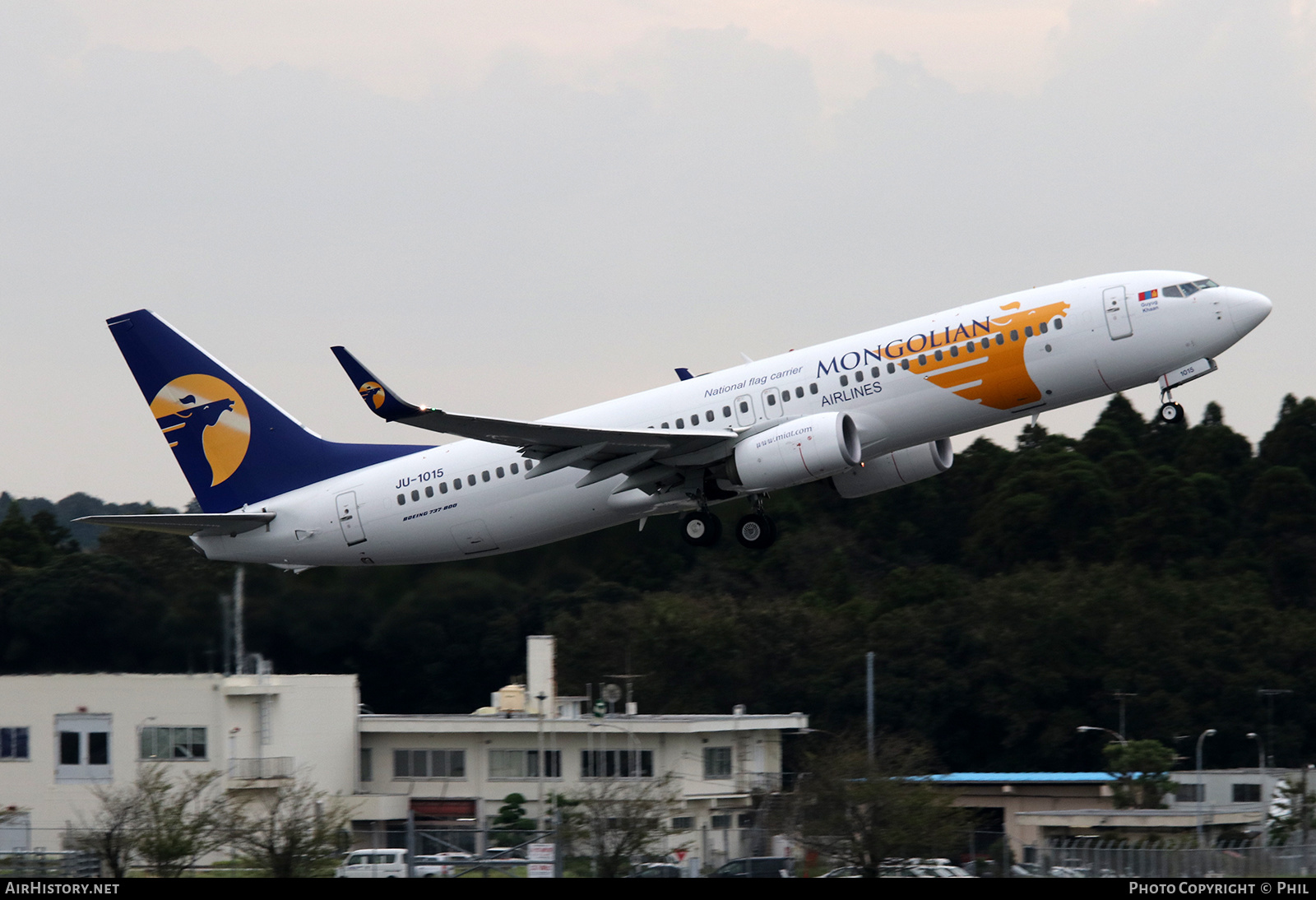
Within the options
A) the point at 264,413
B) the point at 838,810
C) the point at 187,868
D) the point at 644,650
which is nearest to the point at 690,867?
the point at 838,810

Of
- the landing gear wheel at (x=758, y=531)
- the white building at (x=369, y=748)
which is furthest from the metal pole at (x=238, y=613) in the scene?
the landing gear wheel at (x=758, y=531)

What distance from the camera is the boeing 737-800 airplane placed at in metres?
33.9

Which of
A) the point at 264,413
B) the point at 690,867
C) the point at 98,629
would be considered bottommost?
the point at 690,867

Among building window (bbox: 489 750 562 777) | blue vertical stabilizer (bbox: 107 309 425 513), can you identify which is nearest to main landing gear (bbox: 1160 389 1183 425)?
blue vertical stabilizer (bbox: 107 309 425 513)

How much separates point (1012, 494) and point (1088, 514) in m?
4.44

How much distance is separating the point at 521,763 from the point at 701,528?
2421 cm

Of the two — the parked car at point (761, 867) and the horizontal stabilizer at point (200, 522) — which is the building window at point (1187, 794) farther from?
the horizontal stabilizer at point (200, 522)

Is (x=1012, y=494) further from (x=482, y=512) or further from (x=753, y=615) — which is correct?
(x=482, y=512)

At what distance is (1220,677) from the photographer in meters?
81.4

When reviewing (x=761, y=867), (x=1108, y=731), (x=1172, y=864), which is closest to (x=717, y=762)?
(x=1108, y=731)

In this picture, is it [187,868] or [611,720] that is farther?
[611,720]

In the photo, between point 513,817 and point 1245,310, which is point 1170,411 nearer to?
point 1245,310

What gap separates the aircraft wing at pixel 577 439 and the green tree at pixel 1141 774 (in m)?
28.9

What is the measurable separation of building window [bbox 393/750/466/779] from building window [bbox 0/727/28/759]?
14.0 meters
